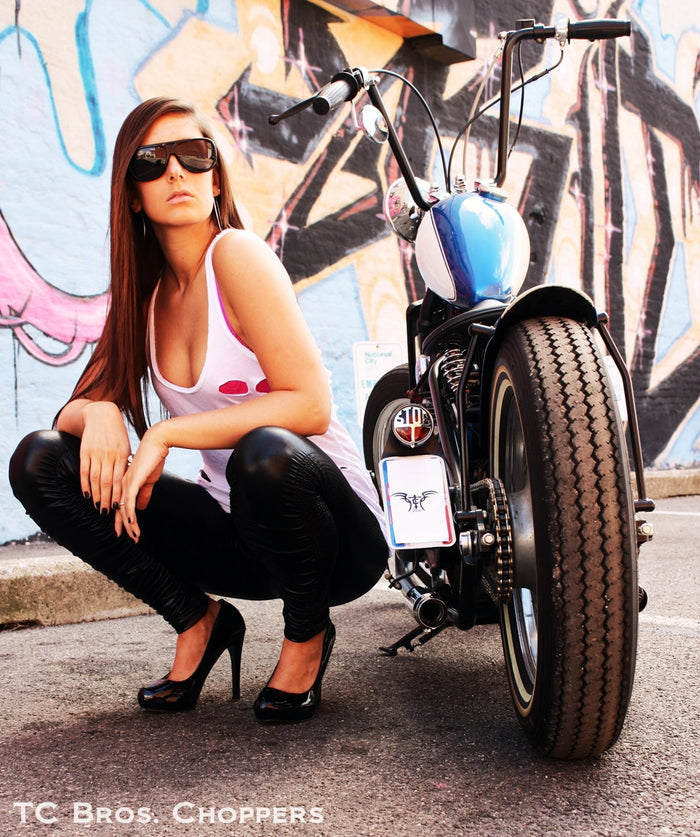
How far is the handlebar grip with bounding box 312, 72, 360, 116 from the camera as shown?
2031 mm

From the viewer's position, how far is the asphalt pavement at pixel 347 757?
1.28 meters

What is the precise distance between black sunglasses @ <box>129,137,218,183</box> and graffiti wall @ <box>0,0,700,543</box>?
842 mm

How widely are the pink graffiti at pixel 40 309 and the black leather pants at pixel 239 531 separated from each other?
2.94 metres

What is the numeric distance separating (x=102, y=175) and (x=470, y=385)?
12.6 feet

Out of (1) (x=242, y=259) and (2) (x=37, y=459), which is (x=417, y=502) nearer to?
(1) (x=242, y=259)

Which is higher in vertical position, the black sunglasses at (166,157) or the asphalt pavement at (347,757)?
the black sunglasses at (166,157)

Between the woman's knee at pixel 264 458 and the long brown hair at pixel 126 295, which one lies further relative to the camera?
the long brown hair at pixel 126 295

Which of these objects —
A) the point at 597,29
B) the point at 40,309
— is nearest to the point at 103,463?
the point at 597,29

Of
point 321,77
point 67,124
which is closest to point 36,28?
point 67,124

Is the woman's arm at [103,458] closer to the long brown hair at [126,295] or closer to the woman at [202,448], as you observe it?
the woman at [202,448]

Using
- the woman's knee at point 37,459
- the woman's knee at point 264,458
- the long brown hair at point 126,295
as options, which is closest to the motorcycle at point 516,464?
the woman's knee at point 264,458

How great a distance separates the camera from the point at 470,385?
181 centimetres

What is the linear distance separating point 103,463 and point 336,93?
1064mm

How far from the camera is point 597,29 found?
2.26 meters
